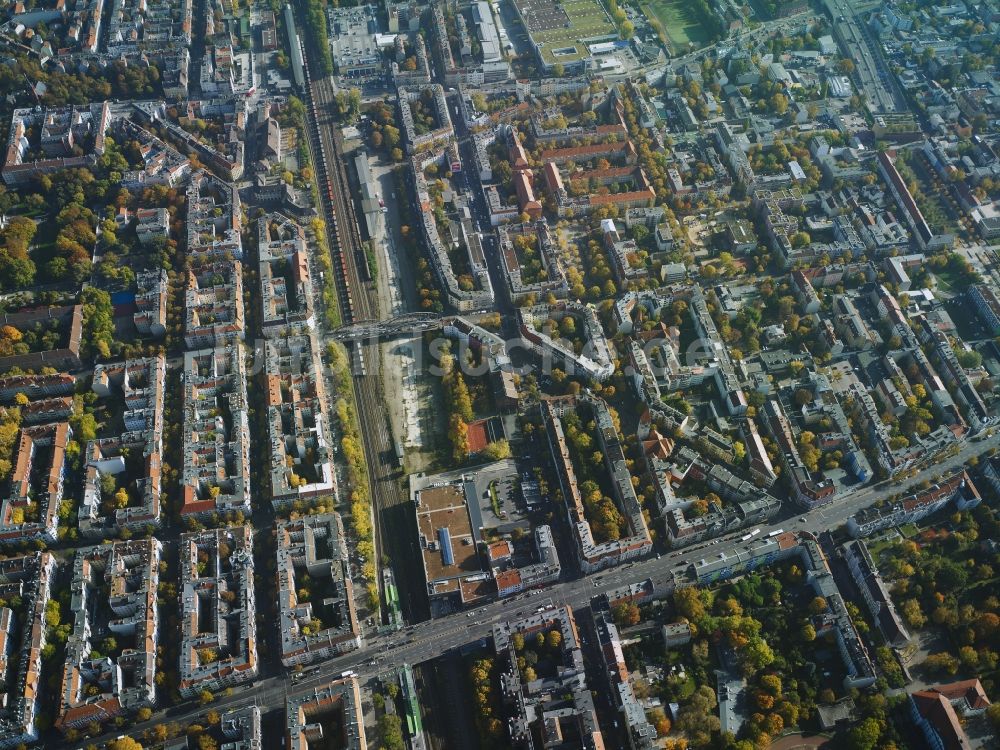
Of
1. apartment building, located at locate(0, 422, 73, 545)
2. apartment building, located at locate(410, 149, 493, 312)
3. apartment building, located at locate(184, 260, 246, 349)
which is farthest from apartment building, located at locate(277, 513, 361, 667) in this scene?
apartment building, located at locate(410, 149, 493, 312)

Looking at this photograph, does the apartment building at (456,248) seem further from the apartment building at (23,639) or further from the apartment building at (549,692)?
the apartment building at (23,639)

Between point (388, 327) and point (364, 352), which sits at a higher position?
point (388, 327)

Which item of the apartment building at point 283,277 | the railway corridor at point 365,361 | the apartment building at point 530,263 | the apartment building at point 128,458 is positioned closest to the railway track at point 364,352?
the railway corridor at point 365,361

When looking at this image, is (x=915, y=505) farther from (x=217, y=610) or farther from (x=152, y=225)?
(x=152, y=225)

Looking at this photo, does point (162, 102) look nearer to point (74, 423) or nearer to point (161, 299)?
point (161, 299)

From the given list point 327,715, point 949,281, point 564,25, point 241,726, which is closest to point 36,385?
point 241,726

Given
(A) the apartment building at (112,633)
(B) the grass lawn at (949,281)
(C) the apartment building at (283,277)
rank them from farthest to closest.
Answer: (B) the grass lawn at (949,281)
(C) the apartment building at (283,277)
(A) the apartment building at (112,633)

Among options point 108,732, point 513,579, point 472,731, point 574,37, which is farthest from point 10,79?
point 472,731
